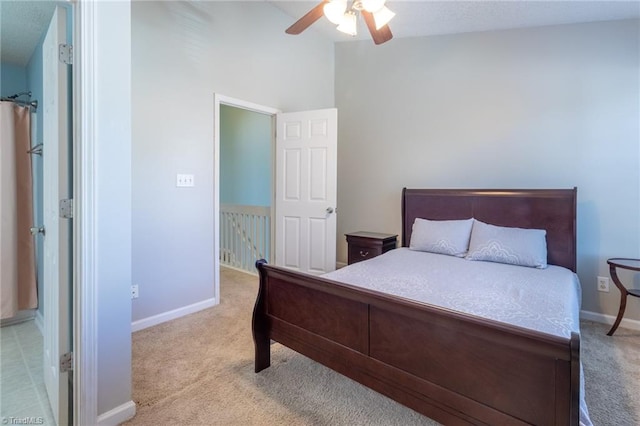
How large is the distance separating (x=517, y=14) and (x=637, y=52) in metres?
1.01

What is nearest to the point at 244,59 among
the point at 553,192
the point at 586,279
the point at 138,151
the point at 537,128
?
the point at 138,151

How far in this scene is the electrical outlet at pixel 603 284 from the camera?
2863mm

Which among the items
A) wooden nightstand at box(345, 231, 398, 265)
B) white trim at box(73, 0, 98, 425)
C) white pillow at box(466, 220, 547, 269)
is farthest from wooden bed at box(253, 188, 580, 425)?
wooden nightstand at box(345, 231, 398, 265)

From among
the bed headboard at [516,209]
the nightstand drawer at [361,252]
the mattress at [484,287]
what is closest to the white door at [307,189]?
the nightstand drawer at [361,252]

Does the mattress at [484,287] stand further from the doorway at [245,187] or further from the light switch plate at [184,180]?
the doorway at [245,187]

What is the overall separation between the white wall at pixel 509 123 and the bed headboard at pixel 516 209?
21 cm

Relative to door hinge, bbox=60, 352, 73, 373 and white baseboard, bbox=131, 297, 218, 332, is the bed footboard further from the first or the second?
white baseboard, bbox=131, 297, 218, 332

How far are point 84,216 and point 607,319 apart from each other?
403cm

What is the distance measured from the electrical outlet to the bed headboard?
1.22ft

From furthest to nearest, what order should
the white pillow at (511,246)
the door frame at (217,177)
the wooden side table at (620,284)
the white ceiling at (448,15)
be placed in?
the door frame at (217,177)
the white pillow at (511,246)
the wooden side table at (620,284)
the white ceiling at (448,15)

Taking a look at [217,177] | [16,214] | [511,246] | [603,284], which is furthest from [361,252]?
[16,214]

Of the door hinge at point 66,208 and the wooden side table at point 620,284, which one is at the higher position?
the door hinge at point 66,208

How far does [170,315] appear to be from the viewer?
292cm

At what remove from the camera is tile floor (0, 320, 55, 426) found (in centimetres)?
170
